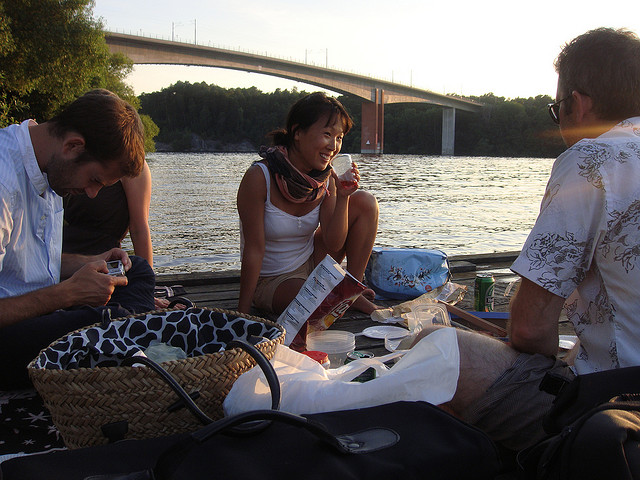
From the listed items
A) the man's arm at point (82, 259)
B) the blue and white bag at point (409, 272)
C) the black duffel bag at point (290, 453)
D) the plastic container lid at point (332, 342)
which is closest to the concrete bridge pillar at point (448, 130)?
the blue and white bag at point (409, 272)

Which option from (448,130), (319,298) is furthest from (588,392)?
(448,130)

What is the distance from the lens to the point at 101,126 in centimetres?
189

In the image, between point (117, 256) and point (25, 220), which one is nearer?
point (25, 220)

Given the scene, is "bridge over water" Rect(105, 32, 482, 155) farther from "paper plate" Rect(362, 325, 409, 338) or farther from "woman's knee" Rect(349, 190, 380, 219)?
"paper plate" Rect(362, 325, 409, 338)

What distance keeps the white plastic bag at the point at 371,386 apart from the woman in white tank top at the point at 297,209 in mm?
1467

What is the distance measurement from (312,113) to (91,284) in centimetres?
144

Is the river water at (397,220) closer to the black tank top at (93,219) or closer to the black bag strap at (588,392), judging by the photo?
the black tank top at (93,219)

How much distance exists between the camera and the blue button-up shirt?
1.80 meters

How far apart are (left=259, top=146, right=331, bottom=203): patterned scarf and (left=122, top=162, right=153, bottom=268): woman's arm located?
616 mm

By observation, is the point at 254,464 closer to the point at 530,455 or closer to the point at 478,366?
the point at 530,455

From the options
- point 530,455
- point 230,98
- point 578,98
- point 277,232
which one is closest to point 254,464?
point 530,455

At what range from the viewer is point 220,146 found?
52.3 m

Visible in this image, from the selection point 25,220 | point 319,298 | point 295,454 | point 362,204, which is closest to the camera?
point 295,454

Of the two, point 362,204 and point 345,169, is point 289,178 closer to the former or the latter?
point 345,169
